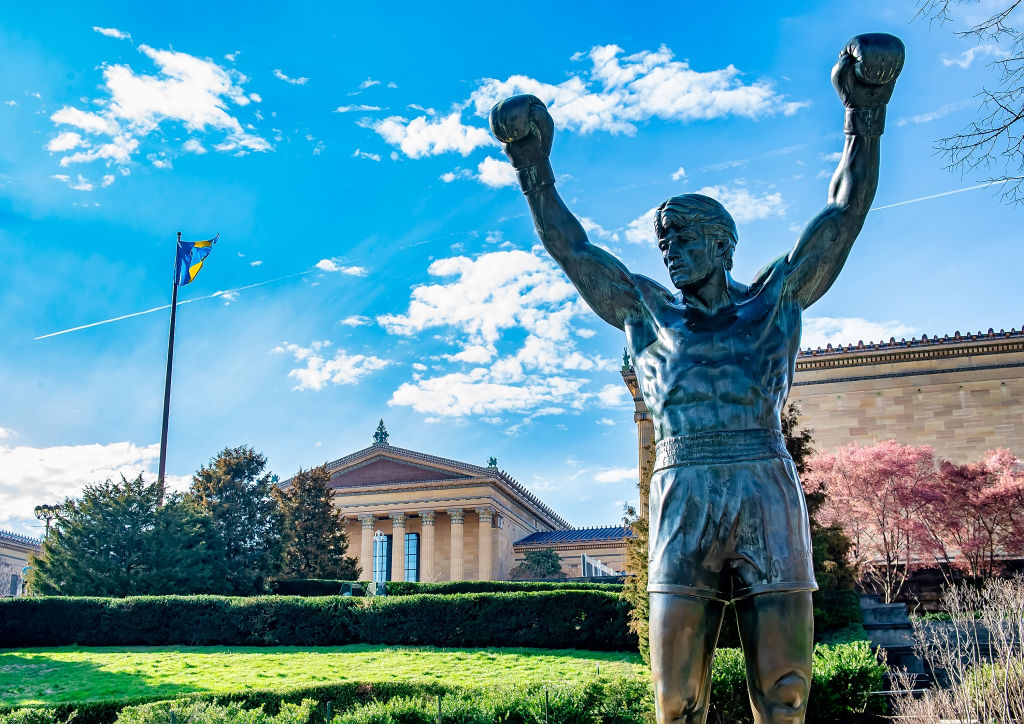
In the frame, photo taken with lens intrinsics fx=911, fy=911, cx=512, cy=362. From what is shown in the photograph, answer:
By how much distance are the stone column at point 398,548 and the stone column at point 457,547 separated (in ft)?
11.4

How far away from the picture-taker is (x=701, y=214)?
348cm

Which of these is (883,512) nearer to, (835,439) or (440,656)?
(835,439)

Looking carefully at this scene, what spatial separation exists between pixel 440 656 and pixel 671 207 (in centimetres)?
1698

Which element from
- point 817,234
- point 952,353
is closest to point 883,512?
point 952,353

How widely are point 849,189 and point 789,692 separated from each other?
1882 millimetres

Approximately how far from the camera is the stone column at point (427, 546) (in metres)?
A: 58.2

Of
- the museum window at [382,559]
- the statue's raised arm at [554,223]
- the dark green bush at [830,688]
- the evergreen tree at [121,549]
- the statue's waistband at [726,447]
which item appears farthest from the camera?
the museum window at [382,559]

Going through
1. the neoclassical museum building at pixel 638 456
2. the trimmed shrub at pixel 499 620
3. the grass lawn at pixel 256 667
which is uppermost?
the neoclassical museum building at pixel 638 456

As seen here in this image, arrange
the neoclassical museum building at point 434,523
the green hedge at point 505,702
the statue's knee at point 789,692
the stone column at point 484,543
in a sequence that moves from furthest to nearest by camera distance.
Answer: the neoclassical museum building at point 434,523
the stone column at point 484,543
the green hedge at point 505,702
the statue's knee at point 789,692

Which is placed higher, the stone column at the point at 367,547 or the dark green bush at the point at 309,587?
the stone column at the point at 367,547

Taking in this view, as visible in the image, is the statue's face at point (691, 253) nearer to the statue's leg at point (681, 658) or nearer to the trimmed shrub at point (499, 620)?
the statue's leg at point (681, 658)

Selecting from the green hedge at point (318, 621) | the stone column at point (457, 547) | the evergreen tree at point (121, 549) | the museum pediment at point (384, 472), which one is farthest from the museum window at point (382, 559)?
the green hedge at point (318, 621)

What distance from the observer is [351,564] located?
3628 cm

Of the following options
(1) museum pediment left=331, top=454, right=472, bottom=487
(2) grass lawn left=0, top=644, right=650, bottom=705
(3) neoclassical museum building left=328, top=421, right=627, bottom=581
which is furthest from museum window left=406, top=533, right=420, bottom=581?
(2) grass lawn left=0, top=644, right=650, bottom=705
